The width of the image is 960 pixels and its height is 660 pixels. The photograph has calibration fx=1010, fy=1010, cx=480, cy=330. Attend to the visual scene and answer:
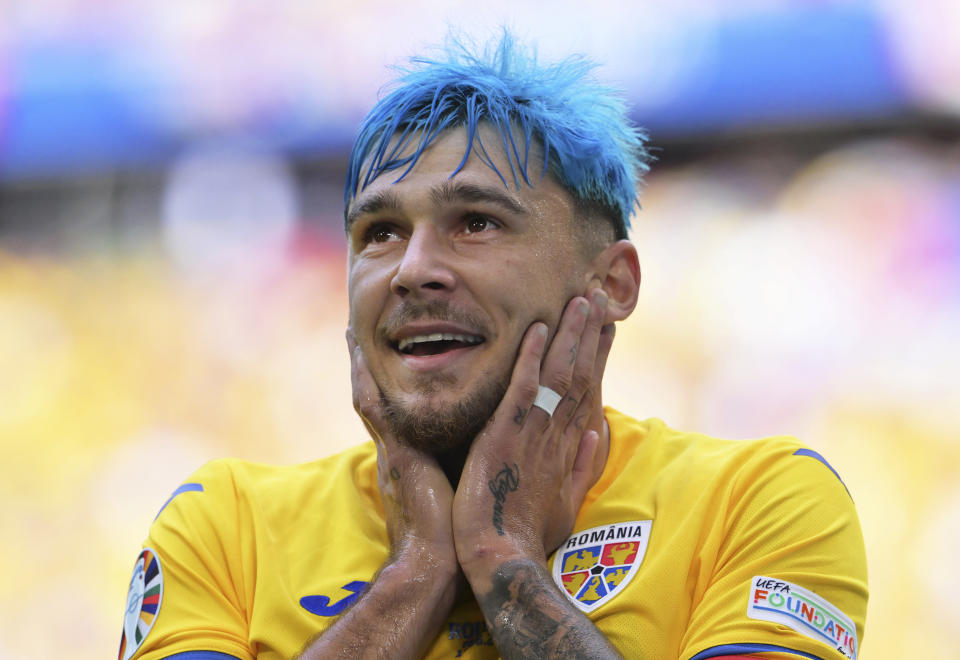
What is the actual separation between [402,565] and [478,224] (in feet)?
2.87

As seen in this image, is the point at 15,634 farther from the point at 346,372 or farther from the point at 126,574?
the point at 346,372

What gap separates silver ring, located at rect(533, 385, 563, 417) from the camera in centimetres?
253

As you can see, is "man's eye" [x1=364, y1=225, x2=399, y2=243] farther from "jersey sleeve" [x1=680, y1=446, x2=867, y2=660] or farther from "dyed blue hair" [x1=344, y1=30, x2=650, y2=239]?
"jersey sleeve" [x1=680, y1=446, x2=867, y2=660]

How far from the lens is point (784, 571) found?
7.13 ft

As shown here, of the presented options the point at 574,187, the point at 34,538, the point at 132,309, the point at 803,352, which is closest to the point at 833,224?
the point at 803,352

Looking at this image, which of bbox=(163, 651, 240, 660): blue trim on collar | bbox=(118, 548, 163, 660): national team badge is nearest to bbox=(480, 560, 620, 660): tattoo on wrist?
bbox=(163, 651, 240, 660): blue trim on collar

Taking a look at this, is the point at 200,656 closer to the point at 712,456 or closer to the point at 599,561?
the point at 599,561

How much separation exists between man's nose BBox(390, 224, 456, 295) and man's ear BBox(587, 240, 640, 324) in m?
0.51

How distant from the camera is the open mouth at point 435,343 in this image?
2.50 meters

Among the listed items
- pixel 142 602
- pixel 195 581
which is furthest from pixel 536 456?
pixel 142 602

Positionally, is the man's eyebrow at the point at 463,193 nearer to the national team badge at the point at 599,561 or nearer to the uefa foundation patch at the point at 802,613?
the national team badge at the point at 599,561

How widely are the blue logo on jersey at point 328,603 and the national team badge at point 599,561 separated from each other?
484 mm

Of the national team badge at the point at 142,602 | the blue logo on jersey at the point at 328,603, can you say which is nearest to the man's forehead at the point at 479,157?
the blue logo on jersey at the point at 328,603

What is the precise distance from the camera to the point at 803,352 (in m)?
6.11
